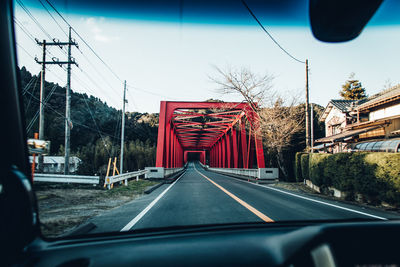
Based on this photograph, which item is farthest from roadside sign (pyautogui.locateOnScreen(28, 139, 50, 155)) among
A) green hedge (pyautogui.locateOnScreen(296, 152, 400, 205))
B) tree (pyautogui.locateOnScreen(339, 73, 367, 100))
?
green hedge (pyautogui.locateOnScreen(296, 152, 400, 205))

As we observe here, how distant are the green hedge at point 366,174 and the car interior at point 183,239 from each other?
23.5 ft

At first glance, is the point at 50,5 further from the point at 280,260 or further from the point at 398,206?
the point at 398,206

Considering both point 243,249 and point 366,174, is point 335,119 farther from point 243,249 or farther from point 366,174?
point 243,249

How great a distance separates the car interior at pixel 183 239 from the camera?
105 centimetres

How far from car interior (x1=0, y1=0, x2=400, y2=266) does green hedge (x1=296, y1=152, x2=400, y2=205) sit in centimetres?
716

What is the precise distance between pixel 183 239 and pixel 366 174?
8.53 m

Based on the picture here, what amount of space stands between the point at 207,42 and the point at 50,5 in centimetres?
156

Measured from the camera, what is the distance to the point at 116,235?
163 centimetres

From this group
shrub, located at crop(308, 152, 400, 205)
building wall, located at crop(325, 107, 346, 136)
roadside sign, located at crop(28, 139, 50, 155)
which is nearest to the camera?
roadside sign, located at crop(28, 139, 50, 155)

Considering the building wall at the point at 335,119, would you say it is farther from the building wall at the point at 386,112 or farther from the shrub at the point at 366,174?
the shrub at the point at 366,174

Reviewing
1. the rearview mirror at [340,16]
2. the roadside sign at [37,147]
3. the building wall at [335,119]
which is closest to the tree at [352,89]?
the building wall at [335,119]

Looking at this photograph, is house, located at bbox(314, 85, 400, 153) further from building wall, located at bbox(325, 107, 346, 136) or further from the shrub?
the shrub

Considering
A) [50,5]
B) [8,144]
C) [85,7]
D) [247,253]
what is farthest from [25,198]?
[85,7]

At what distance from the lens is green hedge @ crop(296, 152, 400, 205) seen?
6.74 metres
